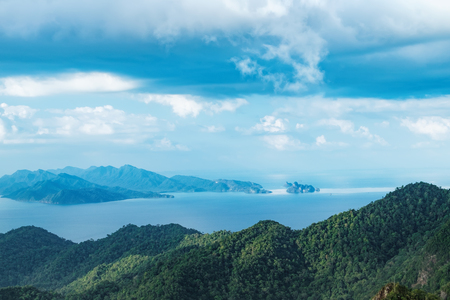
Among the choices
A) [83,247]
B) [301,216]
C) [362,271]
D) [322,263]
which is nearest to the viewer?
[362,271]

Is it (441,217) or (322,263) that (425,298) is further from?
(441,217)

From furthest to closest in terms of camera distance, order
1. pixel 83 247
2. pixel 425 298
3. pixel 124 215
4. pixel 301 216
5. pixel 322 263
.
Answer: pixel 124 215
pixel 301 216
pixel 83 247
pixel 322 263
pixel 425 298

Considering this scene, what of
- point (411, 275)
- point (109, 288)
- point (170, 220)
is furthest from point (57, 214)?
point (411, 275)

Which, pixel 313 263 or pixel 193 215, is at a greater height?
pixel 313 263

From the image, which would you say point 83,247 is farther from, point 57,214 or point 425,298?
point 57,214

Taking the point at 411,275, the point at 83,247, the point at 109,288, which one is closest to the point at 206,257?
the point at 109,288

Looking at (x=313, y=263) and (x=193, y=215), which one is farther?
(x=193, y=215)

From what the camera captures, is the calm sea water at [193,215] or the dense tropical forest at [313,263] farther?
the calm sea water at [193,215]

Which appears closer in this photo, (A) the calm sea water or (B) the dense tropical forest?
(B) the dense tropical forest

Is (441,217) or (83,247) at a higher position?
(441,217)

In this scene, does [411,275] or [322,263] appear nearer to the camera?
[411,275]
